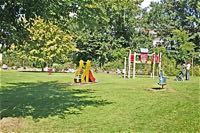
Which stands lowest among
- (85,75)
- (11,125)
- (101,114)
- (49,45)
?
(11,125)

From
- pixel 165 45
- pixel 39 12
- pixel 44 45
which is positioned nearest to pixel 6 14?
pixel 39 12

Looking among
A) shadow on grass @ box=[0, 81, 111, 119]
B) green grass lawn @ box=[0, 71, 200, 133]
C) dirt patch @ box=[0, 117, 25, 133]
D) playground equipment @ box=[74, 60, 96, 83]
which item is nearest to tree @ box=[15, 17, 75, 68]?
playground equipment @ box=[74, 60, 96, 83]

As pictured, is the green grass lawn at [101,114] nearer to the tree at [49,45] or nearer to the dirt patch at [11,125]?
the dirt patch at [11,125]

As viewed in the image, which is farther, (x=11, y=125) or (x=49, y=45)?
(x=49, y=45)

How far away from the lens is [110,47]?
64562 mm

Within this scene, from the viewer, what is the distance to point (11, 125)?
36.8 feet

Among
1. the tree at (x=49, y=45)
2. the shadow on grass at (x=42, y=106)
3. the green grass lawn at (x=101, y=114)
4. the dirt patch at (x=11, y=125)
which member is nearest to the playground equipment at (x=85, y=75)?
the shadow on grass at (x=42, y=106)

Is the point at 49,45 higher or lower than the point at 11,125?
higher

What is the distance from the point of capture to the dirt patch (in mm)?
10499

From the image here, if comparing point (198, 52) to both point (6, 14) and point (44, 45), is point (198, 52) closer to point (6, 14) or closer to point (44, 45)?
point (44, 45)

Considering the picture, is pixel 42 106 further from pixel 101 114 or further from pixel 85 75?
pixel 85 75

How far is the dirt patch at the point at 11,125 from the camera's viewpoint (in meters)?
10.5

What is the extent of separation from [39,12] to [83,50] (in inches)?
2080

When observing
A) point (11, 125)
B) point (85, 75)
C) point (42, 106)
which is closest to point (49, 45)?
point (85, 75)
